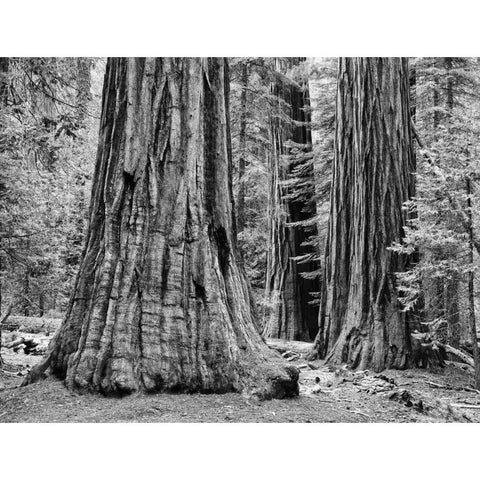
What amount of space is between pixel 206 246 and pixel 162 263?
28 cm

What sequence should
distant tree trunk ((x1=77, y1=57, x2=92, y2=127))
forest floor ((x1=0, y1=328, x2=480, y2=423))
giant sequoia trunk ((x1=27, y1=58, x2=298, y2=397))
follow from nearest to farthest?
forest floor ((x1=0, y1=328, x2=480, y2=423)) → giant sequoia trunk ((x1=27, y1=58, x2=298, y2=397)) → distant tree trunk ((x1=77, y1=57, x2=92, y2=127))

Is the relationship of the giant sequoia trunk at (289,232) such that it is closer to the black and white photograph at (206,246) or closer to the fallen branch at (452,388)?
the black and white photograph at (206,246)

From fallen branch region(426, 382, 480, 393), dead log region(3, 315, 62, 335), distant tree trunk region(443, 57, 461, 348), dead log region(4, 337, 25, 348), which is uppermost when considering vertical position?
distant tree trunk region(443, 57, 461, 348)

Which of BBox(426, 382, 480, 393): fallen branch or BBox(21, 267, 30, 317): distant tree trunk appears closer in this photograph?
BBox(426, 382, 480, 393): fallen branch

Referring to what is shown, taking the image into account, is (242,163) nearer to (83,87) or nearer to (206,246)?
(83,87)

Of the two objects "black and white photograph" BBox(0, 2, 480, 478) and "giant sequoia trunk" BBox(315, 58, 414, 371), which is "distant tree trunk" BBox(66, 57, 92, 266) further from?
"giant sequoia trunk" BBox(315, 58, 414, 371)

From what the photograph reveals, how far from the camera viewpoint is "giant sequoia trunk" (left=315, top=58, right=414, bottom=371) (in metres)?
4.76

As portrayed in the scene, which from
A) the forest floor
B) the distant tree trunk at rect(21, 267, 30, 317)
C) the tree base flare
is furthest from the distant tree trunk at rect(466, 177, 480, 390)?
the distant tree trunk at rect(21, 267, 30, 317)

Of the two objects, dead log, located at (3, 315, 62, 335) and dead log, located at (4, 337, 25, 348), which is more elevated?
dead log, located at (3, 315, 62, 335)

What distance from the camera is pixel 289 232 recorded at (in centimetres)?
802

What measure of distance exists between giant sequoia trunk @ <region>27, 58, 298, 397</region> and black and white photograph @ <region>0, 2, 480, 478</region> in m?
0.01

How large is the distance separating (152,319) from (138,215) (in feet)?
2.05

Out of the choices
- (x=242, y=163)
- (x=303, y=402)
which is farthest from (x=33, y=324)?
(x=303, y=402)
